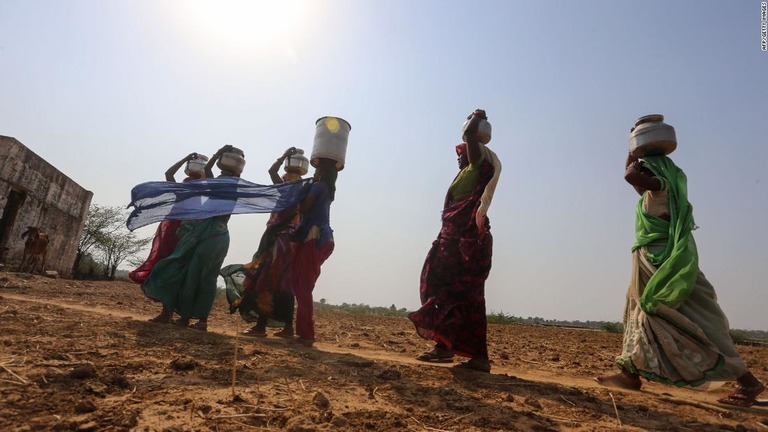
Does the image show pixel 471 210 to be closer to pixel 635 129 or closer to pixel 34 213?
pixel 635 129

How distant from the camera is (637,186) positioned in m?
3.54

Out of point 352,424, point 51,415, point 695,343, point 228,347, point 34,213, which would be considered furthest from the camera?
point 34,213

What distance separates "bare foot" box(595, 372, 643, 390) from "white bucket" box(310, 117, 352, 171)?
10.9ft

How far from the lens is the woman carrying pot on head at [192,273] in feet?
15.2

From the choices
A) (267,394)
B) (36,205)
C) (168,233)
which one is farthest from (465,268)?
(36,205)

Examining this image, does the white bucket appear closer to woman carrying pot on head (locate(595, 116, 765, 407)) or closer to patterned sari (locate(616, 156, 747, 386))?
woman carrying pot on head (locate(595, 116, 765, 407))

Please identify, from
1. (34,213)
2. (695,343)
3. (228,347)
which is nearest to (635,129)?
(695,343)

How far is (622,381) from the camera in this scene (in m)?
3.36

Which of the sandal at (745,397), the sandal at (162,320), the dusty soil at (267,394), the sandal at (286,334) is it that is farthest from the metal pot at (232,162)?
the sandal at (745,397)

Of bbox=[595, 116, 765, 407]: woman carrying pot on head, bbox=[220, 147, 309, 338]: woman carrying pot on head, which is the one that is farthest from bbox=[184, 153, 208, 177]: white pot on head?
bbox=[595, 116, 765, 407]: woman carrying pot on head

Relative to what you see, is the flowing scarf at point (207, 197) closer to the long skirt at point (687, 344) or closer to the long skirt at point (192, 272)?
the long skirt at point (192, 272)

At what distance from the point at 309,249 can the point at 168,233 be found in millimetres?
1941

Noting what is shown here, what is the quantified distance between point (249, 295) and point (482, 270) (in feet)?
8.96

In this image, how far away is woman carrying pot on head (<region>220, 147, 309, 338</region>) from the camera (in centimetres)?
479
